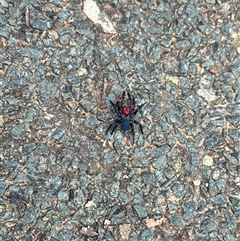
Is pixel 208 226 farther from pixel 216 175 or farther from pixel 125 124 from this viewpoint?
pixel 125 124

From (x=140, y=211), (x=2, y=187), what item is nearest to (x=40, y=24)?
(x=2, y=187)

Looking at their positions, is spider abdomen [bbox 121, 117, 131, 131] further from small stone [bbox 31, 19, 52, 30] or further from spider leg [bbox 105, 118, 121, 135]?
small stone [bbox 31, 19, 52, 30]

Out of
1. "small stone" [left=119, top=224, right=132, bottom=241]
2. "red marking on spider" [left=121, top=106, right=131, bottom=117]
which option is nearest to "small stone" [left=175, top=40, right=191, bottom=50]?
"red marking on spider" [left=121, top=106, right=131, bottom=117]

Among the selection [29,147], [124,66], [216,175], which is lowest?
[216,175]

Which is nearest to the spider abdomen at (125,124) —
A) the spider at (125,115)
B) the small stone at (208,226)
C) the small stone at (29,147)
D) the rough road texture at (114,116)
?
the spider at (125,115)

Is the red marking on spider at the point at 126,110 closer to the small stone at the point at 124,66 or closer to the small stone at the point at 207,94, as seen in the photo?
the small stone at the point at 124,66

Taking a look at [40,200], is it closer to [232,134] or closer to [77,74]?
[77,74]

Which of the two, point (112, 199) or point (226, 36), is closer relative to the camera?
point (112, 199)

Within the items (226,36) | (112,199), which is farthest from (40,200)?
(226,36)
